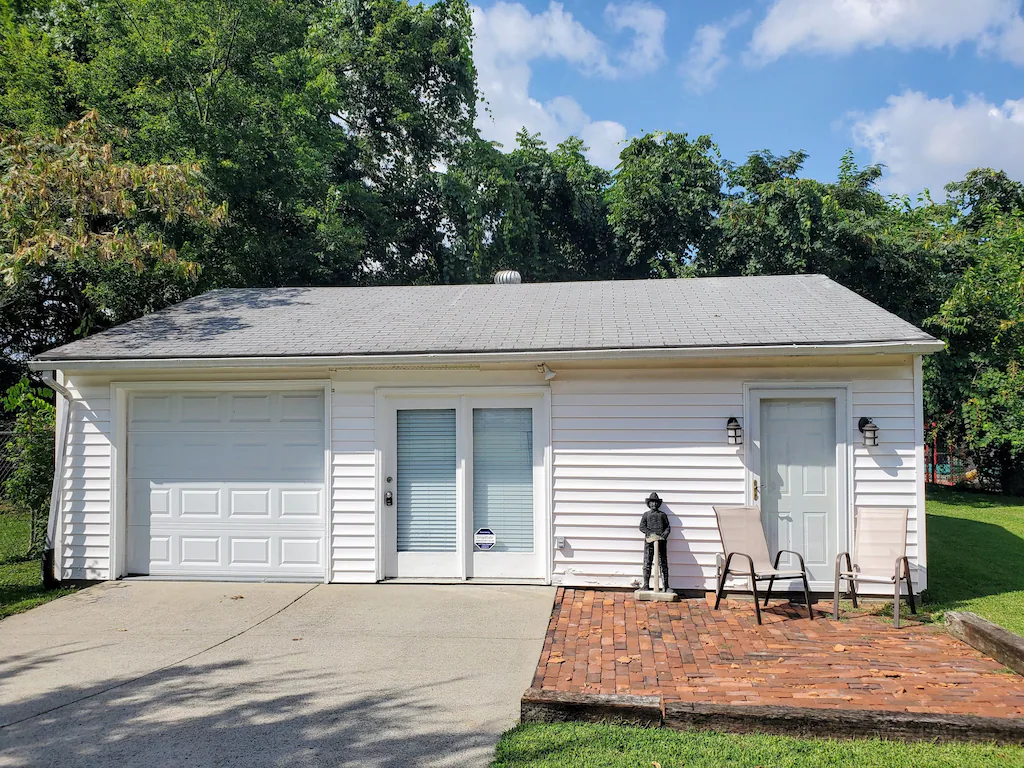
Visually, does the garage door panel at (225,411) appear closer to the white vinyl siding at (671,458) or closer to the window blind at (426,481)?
the window blind at (426,481)

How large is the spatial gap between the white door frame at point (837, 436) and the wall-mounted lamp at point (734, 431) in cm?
10

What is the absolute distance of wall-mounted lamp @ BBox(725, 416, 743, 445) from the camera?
6.74 meters

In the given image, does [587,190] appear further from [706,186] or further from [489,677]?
[489,677]

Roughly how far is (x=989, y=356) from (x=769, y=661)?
1444cm

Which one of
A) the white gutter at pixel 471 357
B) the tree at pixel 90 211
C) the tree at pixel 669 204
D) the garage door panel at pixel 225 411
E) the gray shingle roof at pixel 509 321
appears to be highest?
the tree at pixel 669 204

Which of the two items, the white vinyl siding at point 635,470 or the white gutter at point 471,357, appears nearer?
the white gutter at point 471,357

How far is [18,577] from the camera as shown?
309 inches

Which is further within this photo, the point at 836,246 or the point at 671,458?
the point at 836,246

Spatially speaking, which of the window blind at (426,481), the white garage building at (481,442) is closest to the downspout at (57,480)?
the white garage building at (481,442)

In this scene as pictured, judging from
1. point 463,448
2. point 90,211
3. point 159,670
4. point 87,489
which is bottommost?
point 159,670

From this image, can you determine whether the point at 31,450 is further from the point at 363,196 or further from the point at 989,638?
the point at 363,196

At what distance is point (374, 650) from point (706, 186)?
17.8 m

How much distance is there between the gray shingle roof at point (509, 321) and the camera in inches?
276

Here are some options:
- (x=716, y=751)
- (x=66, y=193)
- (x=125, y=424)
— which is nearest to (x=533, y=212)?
(x=66, y=193)
